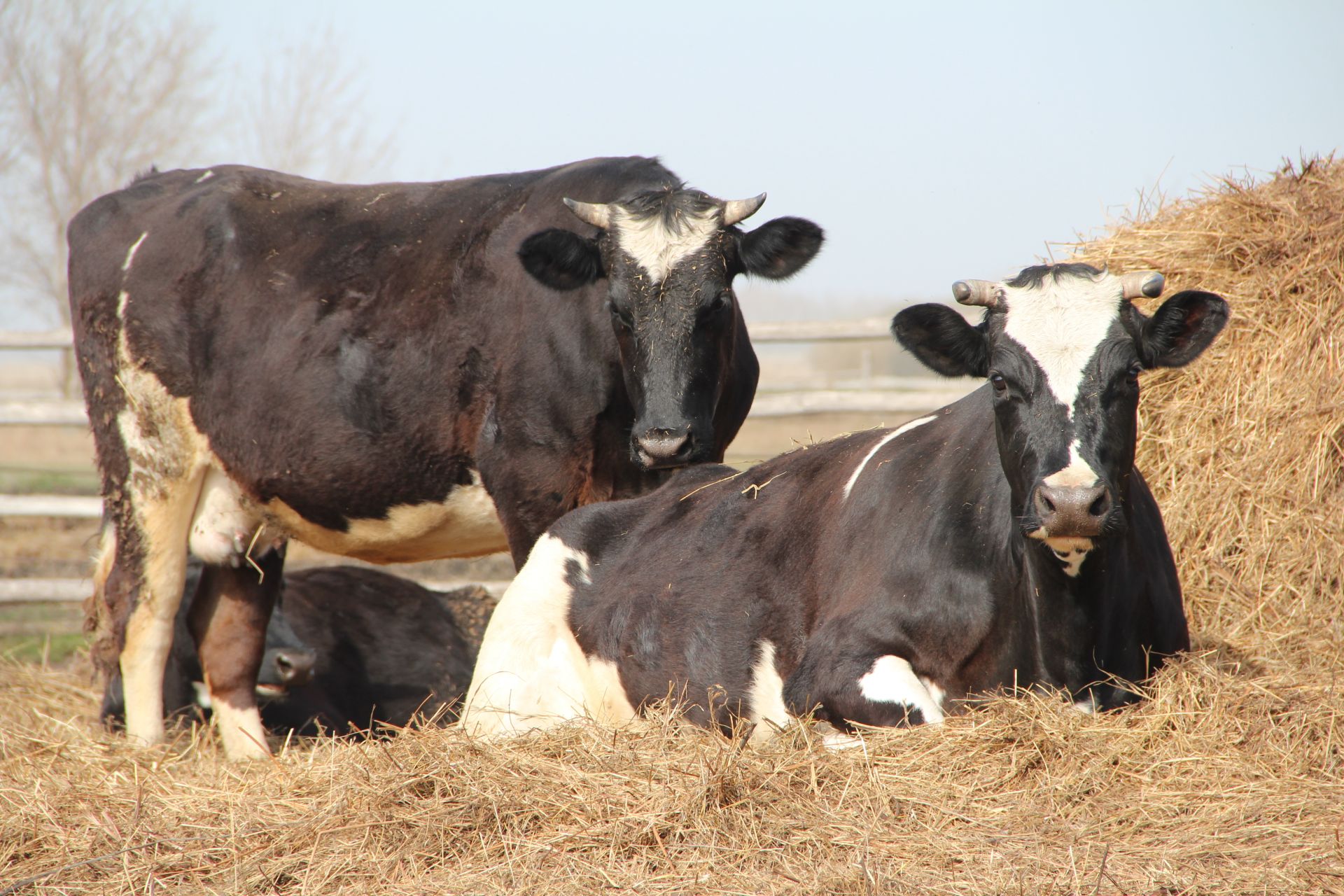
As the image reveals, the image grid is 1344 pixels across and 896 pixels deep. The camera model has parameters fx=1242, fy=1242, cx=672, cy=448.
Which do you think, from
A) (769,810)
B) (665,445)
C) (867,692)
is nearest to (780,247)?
(665,445)

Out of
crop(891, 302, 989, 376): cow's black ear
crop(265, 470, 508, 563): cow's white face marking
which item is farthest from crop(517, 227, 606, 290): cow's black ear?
crop(891, 302, 989, 376): cow's black ear

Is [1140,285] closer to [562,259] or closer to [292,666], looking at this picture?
[562,259]

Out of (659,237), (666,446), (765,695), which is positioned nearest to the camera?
(765,695)

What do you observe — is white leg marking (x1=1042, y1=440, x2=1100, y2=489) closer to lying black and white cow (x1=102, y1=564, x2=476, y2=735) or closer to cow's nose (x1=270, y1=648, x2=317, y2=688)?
lying black and white cow (x1=102, y1=564, x2=476, y2=735)

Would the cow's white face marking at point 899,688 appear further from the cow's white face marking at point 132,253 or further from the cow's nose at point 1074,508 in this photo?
the cow's white face marking at point 132,253

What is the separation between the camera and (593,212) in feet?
17.0

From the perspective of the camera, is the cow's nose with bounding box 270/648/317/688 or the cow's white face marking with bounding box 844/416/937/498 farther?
the cow's nose with bounding box 270/648/317/688

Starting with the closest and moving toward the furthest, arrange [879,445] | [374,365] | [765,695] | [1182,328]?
[1182,328], [765,695], [879,445], [374,365]

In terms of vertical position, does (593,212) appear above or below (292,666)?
above

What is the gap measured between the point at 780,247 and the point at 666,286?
76 centimetres

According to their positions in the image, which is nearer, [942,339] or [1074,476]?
[1074,476]

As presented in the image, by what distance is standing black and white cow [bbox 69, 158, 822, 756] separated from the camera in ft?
16.7

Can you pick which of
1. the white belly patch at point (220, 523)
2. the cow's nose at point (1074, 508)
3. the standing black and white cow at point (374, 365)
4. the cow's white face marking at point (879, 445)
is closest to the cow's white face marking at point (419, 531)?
the standing black and white cow at point (374, 365)

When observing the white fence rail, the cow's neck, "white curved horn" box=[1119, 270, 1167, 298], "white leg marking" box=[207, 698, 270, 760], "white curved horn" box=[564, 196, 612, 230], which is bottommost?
"white leg marking" box=[207, 698, 270, 760]
